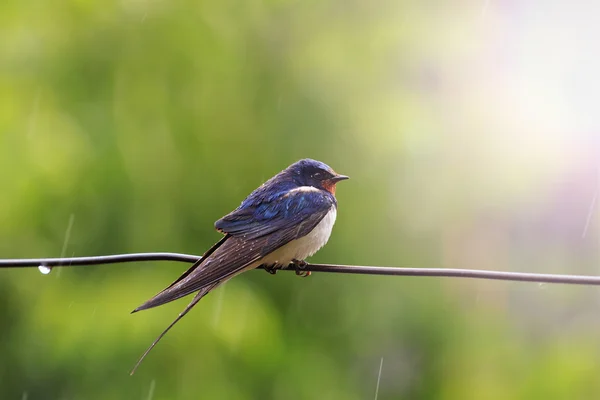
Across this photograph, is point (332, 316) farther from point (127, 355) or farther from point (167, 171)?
point (127, 355)

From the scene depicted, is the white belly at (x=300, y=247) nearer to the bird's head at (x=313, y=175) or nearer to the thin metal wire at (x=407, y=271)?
the bird's head at (x=313, y=175)

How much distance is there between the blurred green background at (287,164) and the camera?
934 cm

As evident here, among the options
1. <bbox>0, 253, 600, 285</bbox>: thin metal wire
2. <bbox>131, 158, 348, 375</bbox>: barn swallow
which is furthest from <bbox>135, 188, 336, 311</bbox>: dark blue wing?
<bbox>0, 253, 600, 285</bbox>: thin metal wire

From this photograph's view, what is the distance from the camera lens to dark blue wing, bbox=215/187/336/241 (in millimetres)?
3711

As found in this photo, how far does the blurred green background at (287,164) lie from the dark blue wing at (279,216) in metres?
4.43

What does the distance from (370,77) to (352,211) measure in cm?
259

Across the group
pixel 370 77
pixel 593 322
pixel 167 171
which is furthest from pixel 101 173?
pixel 593 322

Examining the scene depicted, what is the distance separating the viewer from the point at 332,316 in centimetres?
1052

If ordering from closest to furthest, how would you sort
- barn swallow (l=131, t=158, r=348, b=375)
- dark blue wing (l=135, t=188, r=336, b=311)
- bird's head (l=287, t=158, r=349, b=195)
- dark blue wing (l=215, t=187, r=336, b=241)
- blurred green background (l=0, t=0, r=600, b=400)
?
dark blue wing (l=135, t=188, r=336, b=311), barn swallow (l=131, t=158, r=348, b=375), dark blue wing (l=215, t=187, r=336, b=241), bird's head (l=287, t=158, r=349, b=195), blurred green background (l=0, t=0, r=600, b=400)

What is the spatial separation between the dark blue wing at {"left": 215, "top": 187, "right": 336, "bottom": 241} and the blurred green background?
4.43m

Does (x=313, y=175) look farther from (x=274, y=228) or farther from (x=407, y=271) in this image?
(x=407, y=271)

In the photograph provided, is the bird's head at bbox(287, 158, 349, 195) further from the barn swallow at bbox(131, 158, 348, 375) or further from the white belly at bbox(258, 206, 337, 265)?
the white belly at bbox(258, 206, 337, 265)

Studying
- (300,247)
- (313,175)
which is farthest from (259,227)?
(313,175)

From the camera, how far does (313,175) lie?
4262 millimetres
